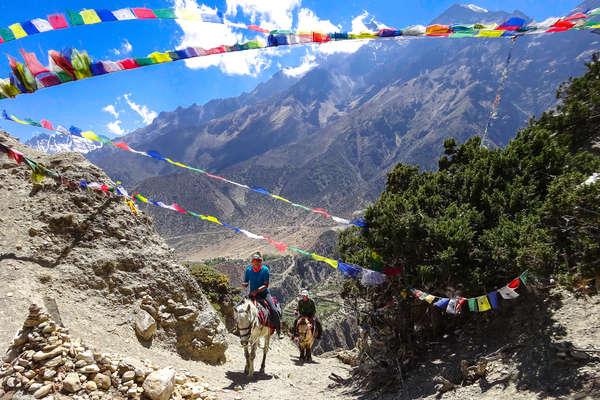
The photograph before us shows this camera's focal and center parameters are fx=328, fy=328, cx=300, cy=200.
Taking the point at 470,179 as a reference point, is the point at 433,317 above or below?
below

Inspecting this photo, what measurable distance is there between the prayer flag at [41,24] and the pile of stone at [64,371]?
13.3ft

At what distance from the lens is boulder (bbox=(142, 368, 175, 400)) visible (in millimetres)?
4543

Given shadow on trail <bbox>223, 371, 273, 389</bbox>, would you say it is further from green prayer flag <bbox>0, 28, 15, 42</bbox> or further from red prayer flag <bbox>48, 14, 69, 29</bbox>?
green prayer flag <bbox>0, 28, 15, 42</bbox>

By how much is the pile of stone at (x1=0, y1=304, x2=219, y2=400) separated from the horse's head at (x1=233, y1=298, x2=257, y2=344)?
265cm

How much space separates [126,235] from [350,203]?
15637 cm

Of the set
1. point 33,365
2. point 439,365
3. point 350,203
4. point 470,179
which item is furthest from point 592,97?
point 350,203

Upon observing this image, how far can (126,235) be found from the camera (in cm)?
828

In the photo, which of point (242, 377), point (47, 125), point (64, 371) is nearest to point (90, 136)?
point (47, 125)

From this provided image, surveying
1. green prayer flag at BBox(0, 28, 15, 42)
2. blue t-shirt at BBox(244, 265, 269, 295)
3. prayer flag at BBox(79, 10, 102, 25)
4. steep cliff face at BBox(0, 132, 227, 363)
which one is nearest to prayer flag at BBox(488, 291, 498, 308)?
blue t-shirt at BBox(244, 265, 269, 295)

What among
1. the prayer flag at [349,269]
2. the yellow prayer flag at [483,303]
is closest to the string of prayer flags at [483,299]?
the yellow prayer flag at [483,303]

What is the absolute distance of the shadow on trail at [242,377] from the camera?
24.4 feet

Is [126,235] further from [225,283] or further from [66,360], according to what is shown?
[225,283]

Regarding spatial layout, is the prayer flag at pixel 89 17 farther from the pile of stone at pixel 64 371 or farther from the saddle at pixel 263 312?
the saddle at pixel 263 312

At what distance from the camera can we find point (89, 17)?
190 inches
